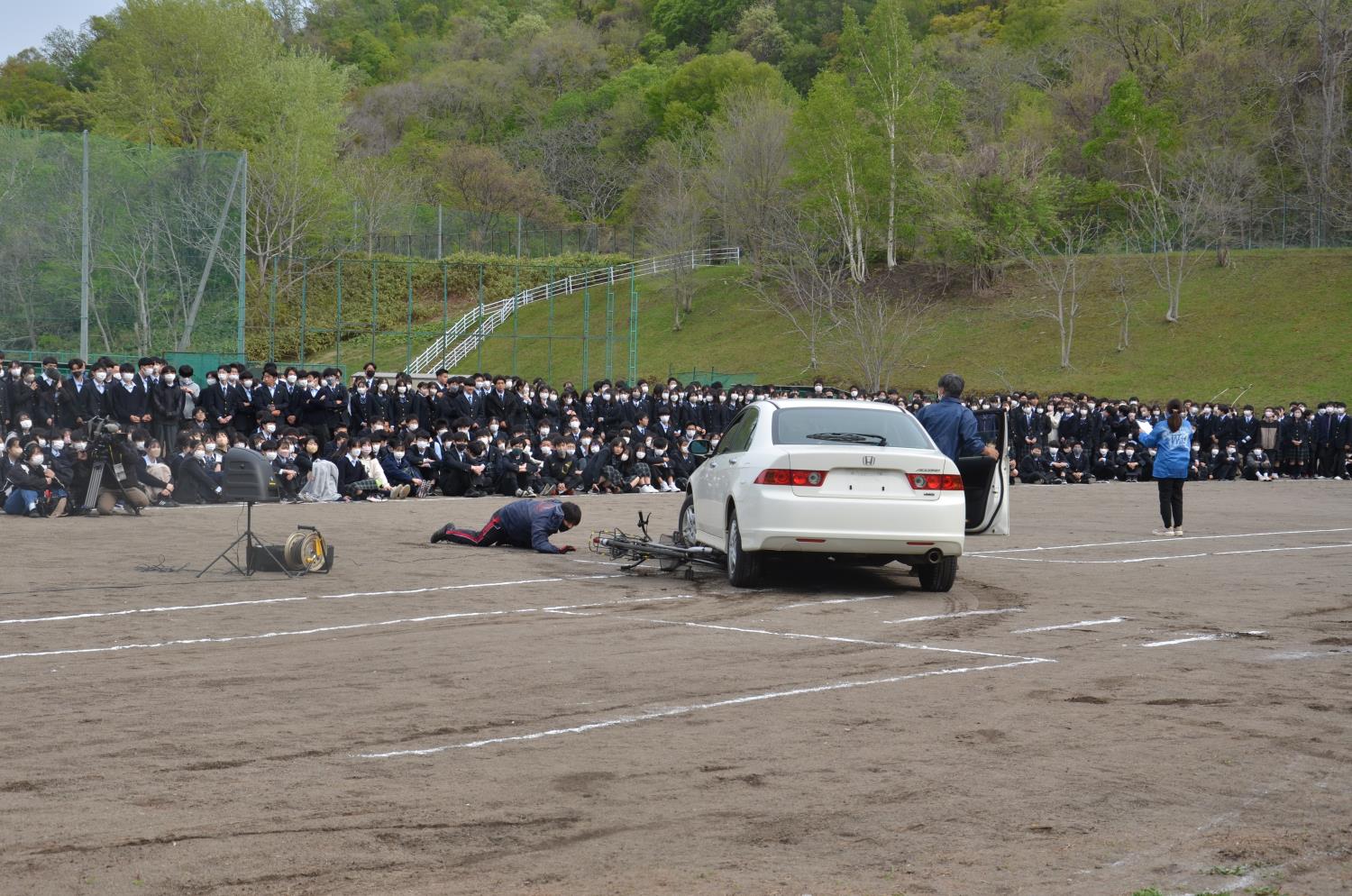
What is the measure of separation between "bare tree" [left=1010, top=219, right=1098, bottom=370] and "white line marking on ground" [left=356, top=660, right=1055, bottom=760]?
5384cm

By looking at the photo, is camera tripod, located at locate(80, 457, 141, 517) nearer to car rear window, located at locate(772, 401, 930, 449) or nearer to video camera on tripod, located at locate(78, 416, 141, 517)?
video camera on tripod, located at locate(78, 416, 141, 517)

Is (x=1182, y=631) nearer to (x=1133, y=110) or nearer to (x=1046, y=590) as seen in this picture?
(x=1046, y=590)

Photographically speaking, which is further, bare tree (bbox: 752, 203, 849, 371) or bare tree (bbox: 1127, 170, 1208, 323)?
bare tree (bbox: 752, 203, 849, 371)

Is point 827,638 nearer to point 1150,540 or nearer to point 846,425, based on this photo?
point 846,425

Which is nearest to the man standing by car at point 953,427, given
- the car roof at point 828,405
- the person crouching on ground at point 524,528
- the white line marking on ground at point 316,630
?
the car roof at point 828,405

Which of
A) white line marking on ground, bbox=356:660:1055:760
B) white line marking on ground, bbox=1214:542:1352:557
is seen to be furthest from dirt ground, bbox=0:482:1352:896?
white line marking on ground, bbox=1214:542:1352:557

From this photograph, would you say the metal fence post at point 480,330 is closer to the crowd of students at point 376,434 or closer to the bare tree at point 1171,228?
the crowd of students at point 376,434

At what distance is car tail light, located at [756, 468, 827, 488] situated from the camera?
12.3 meters

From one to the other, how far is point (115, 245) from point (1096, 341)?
1682 inches

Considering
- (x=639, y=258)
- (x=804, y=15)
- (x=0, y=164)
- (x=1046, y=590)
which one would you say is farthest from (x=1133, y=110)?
(x=1046, y=590)

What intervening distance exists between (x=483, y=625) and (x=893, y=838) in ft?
19.5

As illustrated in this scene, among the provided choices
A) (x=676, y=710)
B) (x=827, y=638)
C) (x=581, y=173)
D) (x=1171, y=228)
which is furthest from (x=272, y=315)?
(x=581, y=173)

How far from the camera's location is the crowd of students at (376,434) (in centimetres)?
2312

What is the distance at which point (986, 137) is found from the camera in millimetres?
77500
